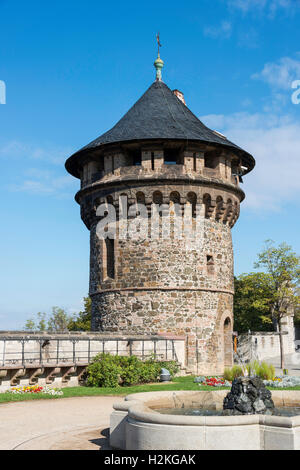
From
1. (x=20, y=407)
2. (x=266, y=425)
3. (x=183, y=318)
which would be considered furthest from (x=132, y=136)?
(x=266, y=425)

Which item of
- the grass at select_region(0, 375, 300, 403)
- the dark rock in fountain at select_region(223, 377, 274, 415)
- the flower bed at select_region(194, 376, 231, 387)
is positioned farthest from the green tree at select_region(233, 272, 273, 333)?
the dark rock in fountain at select_region(223, 377, 274, 415)

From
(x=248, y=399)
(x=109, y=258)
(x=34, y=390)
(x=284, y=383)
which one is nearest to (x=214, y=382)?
(x=284, y=383)

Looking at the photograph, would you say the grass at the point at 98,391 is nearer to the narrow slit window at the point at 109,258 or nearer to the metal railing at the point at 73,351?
the metal railing at the point at 73,351

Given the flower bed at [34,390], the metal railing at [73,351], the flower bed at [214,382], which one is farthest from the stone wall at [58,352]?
the flower bed at [214,382]

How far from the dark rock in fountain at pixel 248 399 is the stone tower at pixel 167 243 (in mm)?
13589

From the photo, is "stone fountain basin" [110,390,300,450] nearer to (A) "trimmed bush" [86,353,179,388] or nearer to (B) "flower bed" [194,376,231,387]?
(B) "flower bed" [194,376,231,387]

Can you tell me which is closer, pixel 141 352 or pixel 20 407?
pixel 20 407

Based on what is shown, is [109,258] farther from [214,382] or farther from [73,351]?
[214,382]

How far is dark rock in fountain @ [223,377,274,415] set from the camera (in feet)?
26.0

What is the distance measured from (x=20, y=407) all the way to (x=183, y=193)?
1272 centimetres

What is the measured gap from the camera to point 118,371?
16.5m

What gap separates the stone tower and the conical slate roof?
71 mm
